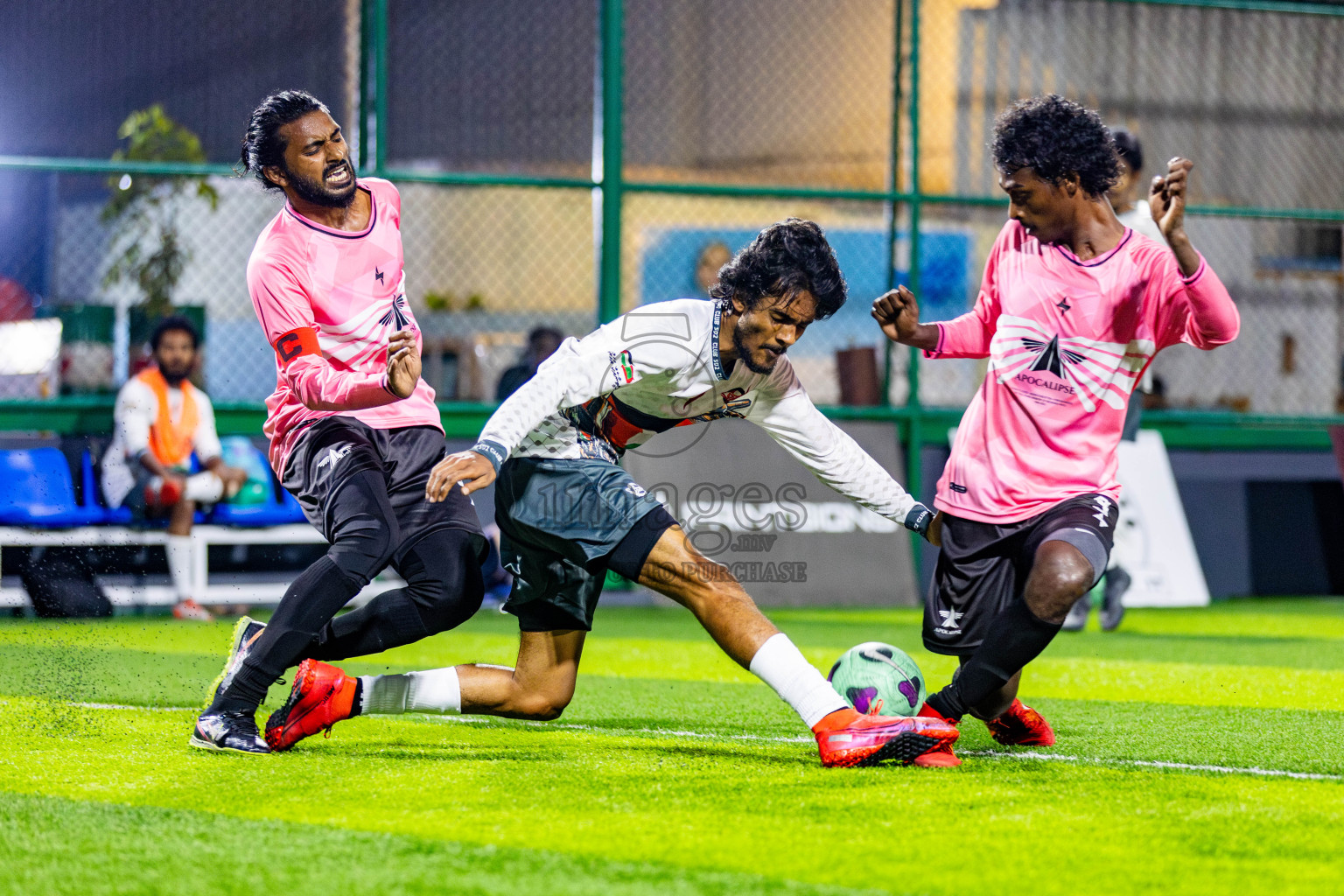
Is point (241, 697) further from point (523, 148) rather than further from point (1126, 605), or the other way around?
point (523, 148)

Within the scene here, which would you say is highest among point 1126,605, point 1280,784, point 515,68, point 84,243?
point 515,68

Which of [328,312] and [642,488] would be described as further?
[328,312]

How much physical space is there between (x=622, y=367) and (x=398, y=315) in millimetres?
926

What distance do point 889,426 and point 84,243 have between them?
883 centimetres

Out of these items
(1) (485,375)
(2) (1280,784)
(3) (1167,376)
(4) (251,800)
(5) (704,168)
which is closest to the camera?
(4) (251,800)

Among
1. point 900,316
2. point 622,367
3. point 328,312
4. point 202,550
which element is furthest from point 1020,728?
point 202,550

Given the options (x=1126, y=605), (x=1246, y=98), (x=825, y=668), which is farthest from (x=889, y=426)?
(x=1246, y=98)

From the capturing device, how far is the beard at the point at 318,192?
14.8ft

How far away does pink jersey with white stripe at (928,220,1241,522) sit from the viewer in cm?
431

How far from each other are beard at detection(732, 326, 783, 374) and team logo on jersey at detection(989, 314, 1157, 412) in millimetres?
817

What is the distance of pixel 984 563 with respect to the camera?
443cm

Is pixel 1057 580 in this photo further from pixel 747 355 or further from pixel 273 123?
pixel 273 123

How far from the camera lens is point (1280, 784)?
12.9ft

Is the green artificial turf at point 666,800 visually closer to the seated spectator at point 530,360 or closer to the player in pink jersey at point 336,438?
the player in pink jersey at point 336,438
